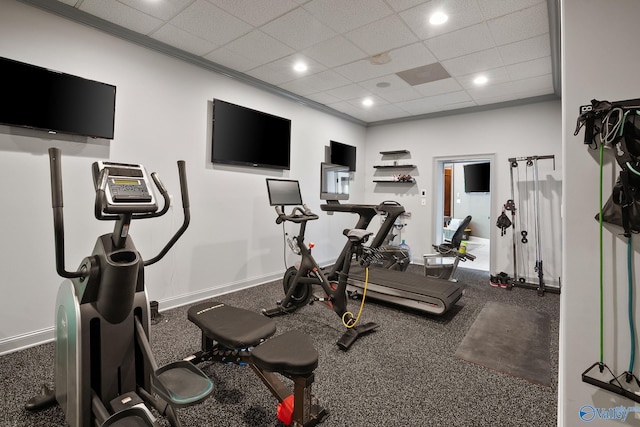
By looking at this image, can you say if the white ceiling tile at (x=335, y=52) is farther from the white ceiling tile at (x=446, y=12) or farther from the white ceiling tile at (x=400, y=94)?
the white ceiling tile at (x=400, y=94)

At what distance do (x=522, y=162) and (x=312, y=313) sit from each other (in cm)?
430

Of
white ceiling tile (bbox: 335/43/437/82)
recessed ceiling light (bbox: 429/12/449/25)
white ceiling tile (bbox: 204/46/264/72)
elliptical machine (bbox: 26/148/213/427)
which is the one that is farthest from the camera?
white ceiling tile (bbox: 204/46/264/72)

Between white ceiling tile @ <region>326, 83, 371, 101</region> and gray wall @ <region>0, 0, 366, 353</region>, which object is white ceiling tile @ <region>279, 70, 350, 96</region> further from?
gray wall @ <region>0, 0, 366, 353</region>

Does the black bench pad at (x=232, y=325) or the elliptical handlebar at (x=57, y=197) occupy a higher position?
the elliptical handlebar at (x=57, y=197)

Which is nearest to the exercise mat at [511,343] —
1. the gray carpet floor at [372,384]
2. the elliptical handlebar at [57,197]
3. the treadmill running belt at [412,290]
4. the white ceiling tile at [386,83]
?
the gray carpet floor at [372,384]

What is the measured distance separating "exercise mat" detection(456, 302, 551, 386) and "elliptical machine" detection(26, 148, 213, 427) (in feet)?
7.53

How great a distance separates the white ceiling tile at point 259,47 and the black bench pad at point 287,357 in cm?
304

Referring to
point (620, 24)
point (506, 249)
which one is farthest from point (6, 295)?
point (506, 249)

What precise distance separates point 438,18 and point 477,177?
690cm

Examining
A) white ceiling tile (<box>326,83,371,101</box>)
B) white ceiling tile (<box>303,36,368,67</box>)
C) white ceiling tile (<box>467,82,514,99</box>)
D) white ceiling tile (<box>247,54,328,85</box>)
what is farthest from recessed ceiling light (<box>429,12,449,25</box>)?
white ceiling tile (<box>467,82,514,99</box>)

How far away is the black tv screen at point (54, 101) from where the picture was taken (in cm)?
244

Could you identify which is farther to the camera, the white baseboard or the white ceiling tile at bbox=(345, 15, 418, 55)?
the white ceiling tile at bbox=(345, 15, 418, 55)

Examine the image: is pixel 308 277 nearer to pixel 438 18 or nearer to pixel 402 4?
pixel 402 4

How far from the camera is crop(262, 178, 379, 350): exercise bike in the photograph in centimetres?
284
